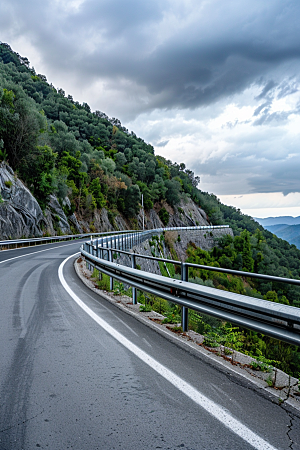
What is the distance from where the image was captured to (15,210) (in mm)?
30938

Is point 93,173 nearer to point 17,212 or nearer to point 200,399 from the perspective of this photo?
point 17,212

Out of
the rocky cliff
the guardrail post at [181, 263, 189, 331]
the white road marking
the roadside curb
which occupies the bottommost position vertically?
the roadside curb

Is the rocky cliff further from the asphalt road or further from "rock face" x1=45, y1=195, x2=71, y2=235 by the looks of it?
the asphalt road

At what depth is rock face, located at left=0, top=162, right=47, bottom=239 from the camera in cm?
2903

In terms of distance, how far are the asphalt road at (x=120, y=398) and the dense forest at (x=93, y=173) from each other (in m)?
1.33

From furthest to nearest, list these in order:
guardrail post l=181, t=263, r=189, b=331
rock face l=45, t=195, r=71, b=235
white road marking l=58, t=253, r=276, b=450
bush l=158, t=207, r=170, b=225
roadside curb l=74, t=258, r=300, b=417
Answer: bush l=158, t=207, r=170, b=225
rock face l=45, t=195, r=71, b=235
guardrail post l=181, t=263, r=189, b=331
roadside curb l=74, t=258, r=300, b=417
white road marking l=58, t=253, r=276, b=450

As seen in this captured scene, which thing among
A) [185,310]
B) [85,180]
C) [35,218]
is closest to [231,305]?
[185,310]

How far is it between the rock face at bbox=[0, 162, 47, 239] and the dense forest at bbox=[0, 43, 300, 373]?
336 centimetres

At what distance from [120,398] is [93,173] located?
2747 inches

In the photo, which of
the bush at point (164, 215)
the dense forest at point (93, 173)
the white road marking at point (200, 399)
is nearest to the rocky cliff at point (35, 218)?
the dense forest at point (93, 173)

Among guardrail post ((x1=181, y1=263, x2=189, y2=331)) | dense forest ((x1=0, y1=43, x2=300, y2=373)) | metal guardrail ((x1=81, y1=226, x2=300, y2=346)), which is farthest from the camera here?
→ dense forest ((x1=0, y1=43, x2=300, y2=373))

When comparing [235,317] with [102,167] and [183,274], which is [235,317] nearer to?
[183,274]

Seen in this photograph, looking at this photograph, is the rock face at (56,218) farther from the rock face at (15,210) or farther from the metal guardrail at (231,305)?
the metal guardrail at (231,305)

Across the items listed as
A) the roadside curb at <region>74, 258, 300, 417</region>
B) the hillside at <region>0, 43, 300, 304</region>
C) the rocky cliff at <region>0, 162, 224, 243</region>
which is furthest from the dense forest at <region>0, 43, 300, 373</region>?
the rocky cliff at <region>0, 162, 224, 243</region>
